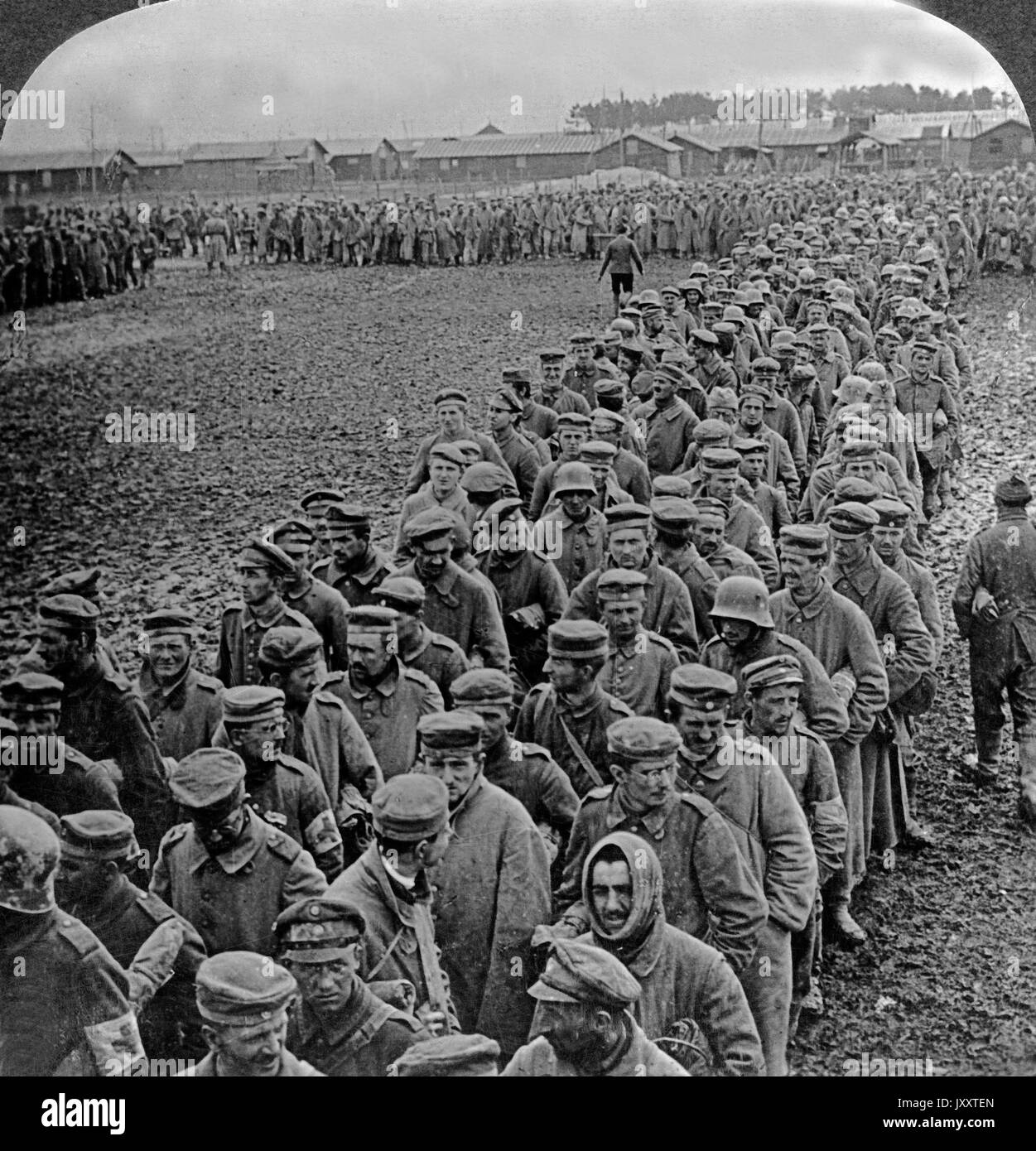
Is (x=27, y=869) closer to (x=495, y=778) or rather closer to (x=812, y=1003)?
(x=495, y=778)

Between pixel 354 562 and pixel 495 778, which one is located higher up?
pixel 354 562

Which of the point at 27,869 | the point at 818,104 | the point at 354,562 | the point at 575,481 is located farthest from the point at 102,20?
the point at 27,869

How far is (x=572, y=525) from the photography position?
21.9 feet

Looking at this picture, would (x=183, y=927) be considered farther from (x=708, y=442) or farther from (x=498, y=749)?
(x=708, y=442)

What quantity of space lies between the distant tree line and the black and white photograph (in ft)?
0.11

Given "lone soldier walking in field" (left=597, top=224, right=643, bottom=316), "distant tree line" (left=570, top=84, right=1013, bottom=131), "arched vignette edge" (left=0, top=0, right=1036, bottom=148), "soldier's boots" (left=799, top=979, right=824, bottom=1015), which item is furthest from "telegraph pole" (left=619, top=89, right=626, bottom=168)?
"lone soldier walking in field" (left=597, top=224, right=643, bottom=316)

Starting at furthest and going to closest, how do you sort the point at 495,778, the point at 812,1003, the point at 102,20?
the point at 102,20 → the point at 812,1003 → the point at 495,778

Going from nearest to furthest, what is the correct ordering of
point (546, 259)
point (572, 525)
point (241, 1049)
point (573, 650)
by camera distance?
point (241, 1049)
point (573, 650)
point (572, 525)
point (546, 259)

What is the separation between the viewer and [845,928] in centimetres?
550

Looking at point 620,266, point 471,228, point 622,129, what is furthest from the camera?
point 620,266

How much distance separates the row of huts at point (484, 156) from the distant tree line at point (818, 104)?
0.11m

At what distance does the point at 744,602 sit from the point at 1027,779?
1.69 meters

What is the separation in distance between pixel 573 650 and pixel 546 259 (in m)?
7.35

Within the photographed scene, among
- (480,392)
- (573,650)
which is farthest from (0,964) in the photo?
(480,392)
